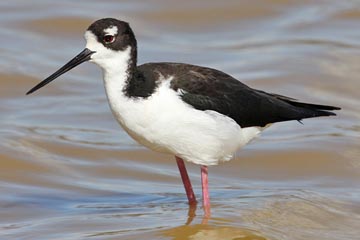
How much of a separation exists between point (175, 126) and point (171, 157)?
2516 mm

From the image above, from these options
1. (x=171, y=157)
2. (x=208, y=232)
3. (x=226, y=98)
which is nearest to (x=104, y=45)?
(x=226, y=98)

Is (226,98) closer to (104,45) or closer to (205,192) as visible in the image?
(205,192)

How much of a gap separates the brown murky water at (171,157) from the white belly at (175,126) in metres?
0.58

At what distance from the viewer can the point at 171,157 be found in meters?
11.7

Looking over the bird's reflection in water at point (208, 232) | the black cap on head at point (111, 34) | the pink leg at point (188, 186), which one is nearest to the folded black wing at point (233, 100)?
the black cap on head at point (111, 34)

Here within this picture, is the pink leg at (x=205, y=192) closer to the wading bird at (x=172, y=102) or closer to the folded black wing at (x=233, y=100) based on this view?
the wading bird at (x=172, y=102)

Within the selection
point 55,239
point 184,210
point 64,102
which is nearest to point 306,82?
point 64,102

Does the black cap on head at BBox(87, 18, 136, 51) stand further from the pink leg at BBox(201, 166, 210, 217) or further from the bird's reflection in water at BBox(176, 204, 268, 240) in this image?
the bird's reflection in water at BBox(176, 204, 268, 240)

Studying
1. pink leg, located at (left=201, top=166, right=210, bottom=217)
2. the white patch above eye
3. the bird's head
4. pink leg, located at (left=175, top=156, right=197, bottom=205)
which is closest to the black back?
the bird's head

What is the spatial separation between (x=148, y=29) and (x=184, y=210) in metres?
6.19

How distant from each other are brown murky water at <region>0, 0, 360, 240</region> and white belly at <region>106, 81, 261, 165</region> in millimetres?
578

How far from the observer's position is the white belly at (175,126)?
9102 millimetres

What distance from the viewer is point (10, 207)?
1000cm

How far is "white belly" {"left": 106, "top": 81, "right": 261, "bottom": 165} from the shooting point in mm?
9102
